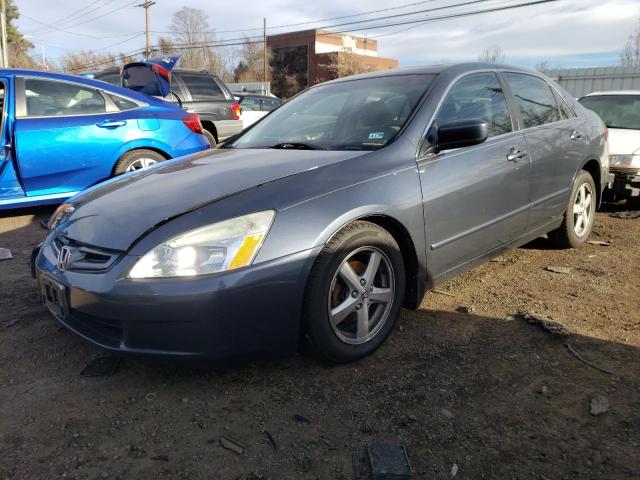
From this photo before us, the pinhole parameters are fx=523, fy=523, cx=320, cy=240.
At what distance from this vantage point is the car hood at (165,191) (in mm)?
2420

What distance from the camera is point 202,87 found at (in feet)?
31.1

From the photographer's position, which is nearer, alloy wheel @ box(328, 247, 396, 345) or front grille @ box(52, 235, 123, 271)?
front grille @ box(52, 235, 123, 271)

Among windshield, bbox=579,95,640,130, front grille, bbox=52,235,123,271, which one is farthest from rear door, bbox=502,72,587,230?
windshield, bbox=579,95,640,130

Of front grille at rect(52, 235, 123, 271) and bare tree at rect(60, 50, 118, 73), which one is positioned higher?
bare tree at rect(60, 50, 118, 73)

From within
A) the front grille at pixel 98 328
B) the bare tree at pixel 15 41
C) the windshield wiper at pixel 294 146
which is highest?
the bare tree at pixel 15 41

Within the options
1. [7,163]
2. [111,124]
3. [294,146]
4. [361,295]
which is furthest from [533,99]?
[7,163]

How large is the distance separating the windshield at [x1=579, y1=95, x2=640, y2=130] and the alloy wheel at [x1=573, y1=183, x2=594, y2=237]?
9.40 feet

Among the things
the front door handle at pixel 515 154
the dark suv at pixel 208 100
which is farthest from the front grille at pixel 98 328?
the dark suv at pixel 208 100

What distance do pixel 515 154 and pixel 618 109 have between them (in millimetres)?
4906

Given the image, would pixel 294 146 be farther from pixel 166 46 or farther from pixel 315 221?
pixel 166 46

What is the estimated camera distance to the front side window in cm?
329

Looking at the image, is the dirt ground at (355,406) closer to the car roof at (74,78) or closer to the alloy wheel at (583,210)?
the alloy wheel at (583,210)

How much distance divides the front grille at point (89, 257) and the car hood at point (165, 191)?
28mm

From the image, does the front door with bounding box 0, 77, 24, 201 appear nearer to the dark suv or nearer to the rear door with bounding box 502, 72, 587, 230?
the dark suv
